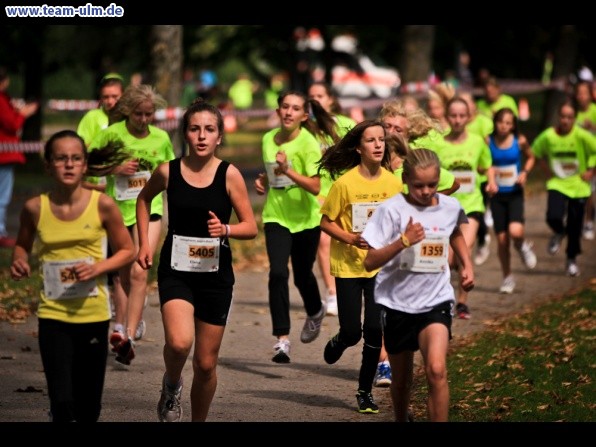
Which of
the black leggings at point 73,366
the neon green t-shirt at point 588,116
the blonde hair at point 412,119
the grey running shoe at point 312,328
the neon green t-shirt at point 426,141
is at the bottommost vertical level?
the grey running shoe at point 312,328

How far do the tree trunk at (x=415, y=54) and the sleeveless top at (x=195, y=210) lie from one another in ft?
64.0

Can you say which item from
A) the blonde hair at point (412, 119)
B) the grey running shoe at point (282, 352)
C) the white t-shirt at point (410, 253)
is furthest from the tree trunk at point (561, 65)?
the white t-shirt at point (410, 253)

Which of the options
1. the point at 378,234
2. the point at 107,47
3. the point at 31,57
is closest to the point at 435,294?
the point at 378,234

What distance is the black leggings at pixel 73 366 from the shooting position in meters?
7.19

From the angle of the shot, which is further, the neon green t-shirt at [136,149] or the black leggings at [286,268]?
the neon green t-shirt at [136,149]

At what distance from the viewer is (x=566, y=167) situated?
51.5 feet

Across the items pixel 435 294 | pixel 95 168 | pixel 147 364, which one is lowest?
pixel 147 364

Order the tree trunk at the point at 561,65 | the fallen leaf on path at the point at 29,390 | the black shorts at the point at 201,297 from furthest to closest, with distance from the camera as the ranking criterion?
the tree trunk at the point at 561,65 → the fallen leaf on path at the point at 29,390 → the black shorts at the point at 201,297

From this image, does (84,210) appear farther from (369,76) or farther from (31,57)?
(369,76)

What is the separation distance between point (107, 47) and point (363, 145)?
112 feet

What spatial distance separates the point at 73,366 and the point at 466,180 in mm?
6455

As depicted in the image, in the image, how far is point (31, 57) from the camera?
97.2 ft

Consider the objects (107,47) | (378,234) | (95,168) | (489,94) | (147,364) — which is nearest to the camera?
(378,234)

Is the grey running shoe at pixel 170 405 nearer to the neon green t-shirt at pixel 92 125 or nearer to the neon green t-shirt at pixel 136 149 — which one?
the neon green t-shirt at pixel 136 149
